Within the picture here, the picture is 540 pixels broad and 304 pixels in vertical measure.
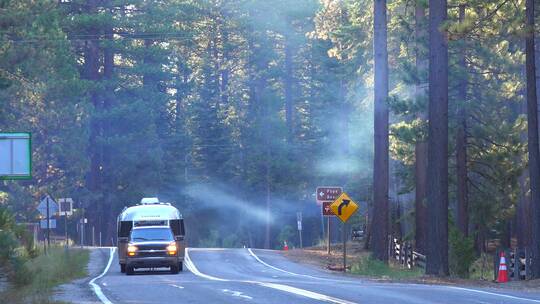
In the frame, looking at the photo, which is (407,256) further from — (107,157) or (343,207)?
(107,157)

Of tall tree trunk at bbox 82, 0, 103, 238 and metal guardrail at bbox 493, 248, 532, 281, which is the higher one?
tall tree trunk at bbox 82, 0, 103, 238

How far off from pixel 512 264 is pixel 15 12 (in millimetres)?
20153

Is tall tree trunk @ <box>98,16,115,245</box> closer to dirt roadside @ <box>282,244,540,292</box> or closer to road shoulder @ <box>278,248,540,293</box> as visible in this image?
dirt roadside @ <box>282,244,540,292</box>

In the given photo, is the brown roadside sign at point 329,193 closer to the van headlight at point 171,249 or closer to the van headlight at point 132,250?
the van headlight at point 171,249

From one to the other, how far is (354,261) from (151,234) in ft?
36.3

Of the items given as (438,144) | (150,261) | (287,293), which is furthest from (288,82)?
(287,293)

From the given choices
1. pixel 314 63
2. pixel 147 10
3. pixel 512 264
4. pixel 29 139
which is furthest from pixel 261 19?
pixel 29 139

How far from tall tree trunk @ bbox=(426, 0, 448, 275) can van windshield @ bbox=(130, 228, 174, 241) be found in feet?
29.3

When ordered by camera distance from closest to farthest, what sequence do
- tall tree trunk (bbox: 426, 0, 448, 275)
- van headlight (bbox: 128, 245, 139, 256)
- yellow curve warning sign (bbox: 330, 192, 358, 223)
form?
tall tree trunk (bbox: 426, 0, 448, 275), van headlight (bbox: 128, 245, 139, 256), yellow curve warning sign (bbox: 330, 192, 358, 223)

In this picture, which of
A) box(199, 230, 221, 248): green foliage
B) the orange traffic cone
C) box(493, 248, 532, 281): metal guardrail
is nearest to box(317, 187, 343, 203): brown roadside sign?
box(493, 248, 532, 281): metal guardrail

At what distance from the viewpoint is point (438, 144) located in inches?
1298

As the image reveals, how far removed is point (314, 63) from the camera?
3546 inches

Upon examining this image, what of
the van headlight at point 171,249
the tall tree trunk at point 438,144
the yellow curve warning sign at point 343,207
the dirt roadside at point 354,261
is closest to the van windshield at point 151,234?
the van headlight at point 171,249

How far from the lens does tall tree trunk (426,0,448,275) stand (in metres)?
32.6
